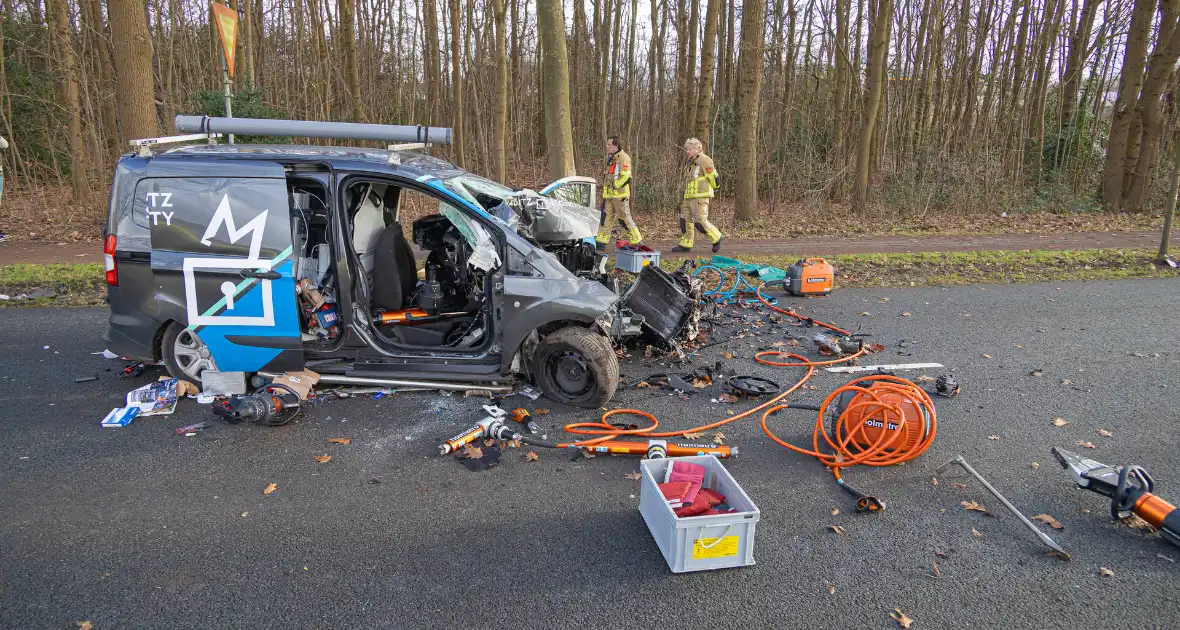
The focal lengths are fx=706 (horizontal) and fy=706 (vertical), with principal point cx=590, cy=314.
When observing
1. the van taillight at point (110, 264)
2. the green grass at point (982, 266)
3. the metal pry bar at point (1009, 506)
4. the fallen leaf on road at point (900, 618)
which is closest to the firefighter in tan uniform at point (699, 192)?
the green grass at point (982, 266)

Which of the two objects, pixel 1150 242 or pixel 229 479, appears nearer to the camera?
pixel 229 479

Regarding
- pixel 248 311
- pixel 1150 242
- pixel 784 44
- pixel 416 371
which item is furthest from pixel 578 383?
pixel 784 44

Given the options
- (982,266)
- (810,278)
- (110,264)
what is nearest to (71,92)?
(110,264)

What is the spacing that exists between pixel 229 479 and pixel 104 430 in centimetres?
139

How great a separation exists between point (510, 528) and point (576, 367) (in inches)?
70.6

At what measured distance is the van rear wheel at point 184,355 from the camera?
18.0 feet

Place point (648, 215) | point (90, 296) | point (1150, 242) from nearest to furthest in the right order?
1. point (90, 296)
2. point (1150, 242)
3. point (648, 215)

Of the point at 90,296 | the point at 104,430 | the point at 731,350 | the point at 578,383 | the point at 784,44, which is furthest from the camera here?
the point at 784,44

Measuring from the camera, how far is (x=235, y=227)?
16.8 ft

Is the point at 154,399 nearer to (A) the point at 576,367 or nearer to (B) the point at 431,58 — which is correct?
(A) the point at 576,367

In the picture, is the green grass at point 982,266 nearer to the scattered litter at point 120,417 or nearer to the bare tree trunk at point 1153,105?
the scattered litter at point 120,417

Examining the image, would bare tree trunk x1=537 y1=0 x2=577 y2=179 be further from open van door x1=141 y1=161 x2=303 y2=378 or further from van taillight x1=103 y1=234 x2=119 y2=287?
van taillight x1=103 y1=234 x2=119 y2=287

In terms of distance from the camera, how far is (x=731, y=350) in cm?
684

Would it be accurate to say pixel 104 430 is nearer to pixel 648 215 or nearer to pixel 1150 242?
pixel 648 215
